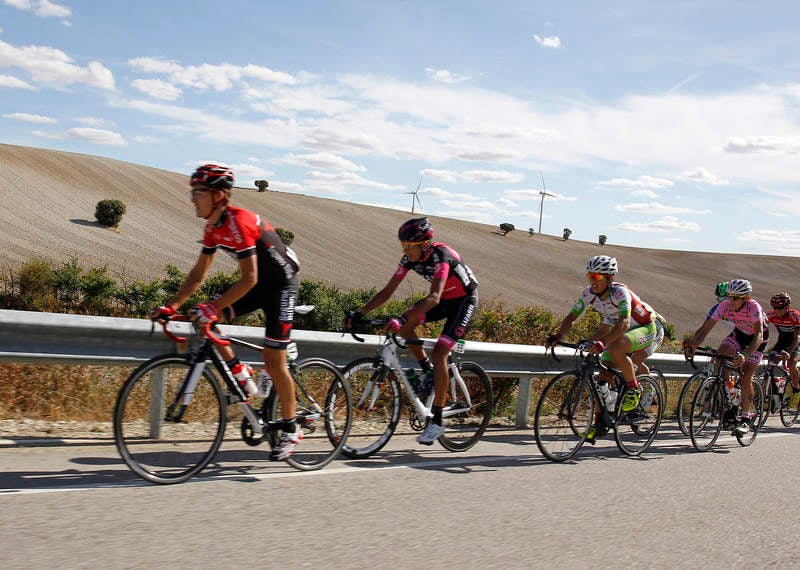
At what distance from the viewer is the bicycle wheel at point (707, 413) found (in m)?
8.53

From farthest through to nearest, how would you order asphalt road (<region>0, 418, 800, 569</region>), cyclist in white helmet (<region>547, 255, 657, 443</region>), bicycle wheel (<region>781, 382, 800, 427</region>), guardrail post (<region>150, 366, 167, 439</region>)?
bicycle wheel (<region>781, 382, 800, 427</region>), cyclist in white helmet (<region>547, 255, 657, 443</region>), guardrail post (<region>150, 366, 167, 439</region>), asphalt road (<region>0, 418, 800, 569</region>)

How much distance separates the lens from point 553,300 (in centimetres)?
6066

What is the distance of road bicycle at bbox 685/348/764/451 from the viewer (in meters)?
8.62


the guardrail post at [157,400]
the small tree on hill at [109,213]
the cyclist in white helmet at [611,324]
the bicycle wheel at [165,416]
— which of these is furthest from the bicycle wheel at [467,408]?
the small tree on hill at [109,213]

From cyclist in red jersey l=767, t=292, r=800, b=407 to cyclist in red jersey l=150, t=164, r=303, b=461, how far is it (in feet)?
25.5

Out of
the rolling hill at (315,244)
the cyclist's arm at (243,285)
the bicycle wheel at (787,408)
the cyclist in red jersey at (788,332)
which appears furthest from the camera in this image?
the rolling hill at (315,244)

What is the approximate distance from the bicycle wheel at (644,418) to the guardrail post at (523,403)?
3.46 ft

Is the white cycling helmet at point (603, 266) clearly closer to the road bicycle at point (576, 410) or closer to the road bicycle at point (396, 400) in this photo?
the road bicycle at point (576, 410)

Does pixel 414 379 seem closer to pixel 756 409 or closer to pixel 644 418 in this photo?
pixel 644 418

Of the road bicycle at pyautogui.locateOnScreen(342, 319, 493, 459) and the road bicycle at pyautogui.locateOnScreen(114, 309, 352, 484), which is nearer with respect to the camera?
the road bicycle at pyautogui.locateOnScreen(114, 309, 352, 484)

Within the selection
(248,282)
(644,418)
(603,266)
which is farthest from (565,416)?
(248,282)

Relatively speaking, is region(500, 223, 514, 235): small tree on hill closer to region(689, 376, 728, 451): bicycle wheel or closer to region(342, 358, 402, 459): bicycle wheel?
region(689, 376, 728, 451): bicycle wheel

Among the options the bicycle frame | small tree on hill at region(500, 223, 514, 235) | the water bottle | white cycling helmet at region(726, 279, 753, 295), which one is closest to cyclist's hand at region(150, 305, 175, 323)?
the bicycle frame

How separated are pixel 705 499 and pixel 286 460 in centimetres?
318
